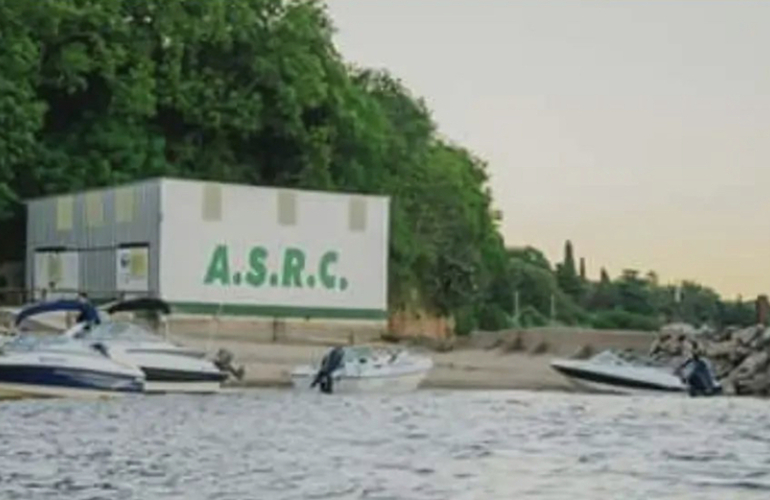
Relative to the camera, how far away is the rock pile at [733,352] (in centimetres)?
7275

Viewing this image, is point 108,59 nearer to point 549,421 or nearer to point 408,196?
point 408,196

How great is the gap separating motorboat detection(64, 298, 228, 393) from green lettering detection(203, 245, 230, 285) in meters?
15.6

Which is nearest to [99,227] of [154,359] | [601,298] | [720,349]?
[154,359]

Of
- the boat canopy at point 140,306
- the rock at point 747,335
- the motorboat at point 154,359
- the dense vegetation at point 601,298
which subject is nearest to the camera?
the motorboat at point 154,359

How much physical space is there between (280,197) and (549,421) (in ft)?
107

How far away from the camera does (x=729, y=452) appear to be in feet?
115

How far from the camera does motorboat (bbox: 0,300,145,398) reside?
54.1 metres

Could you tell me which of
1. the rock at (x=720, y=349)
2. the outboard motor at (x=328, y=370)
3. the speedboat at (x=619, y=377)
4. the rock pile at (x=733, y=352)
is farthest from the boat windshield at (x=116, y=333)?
the rock at (x=720, y=349)

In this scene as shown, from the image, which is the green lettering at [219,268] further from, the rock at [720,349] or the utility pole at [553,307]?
the utility pole at [553,307]

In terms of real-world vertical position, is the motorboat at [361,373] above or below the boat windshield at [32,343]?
below

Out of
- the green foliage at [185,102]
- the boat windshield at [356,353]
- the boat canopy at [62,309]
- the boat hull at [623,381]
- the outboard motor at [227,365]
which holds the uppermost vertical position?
the green foliage at [185,102]

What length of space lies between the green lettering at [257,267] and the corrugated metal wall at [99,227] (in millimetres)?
4194

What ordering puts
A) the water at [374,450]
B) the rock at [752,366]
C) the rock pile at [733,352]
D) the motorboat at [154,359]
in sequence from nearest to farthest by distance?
the water at [374,450] → the motorboat at [154,359] → the rock pile at [733,352] → the rock at [752,366]

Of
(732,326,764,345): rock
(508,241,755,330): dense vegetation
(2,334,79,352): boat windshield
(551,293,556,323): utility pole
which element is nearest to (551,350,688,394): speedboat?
(732,326,764,345): rock
